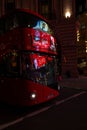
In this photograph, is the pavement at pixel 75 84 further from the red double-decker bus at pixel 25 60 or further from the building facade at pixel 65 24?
the red double-decker bus at pixel 25 60

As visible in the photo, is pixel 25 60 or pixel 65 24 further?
pixel 65 24

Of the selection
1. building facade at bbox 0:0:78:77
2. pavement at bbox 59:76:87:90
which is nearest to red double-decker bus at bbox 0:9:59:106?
pavement at bbox 59:76:87:90

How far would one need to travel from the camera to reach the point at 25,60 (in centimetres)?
1118

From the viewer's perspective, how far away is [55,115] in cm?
1064

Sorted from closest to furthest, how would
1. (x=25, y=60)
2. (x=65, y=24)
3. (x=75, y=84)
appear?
(x=25, y=60), (x=75, y=84), (x=65, y=24)

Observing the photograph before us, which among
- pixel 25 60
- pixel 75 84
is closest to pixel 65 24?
pixel 75 84

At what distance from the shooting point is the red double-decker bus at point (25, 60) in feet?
36.6

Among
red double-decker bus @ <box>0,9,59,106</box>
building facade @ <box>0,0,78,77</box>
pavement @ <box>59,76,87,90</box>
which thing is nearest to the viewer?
red double-decker bus @ <box>0,9,59,106</box>

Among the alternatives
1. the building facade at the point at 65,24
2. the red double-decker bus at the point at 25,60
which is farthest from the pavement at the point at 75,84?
the red double-decker bus at the point at 25,60

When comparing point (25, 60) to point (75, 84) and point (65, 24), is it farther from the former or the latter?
point (65, 24)

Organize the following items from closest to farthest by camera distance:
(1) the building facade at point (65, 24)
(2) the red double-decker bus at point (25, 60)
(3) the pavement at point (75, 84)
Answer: (2) the red double-decker bus at point (25, 60)
(3) the pavement at point (75, 84)
(1) the building facade at point (65, 24)

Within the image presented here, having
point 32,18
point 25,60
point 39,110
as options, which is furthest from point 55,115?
point 32,18

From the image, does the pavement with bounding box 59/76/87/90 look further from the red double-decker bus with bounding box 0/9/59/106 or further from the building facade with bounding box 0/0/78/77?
the red double-decker bus with bounding box 0/9/59/106

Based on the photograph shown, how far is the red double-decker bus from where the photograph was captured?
36.6ft
